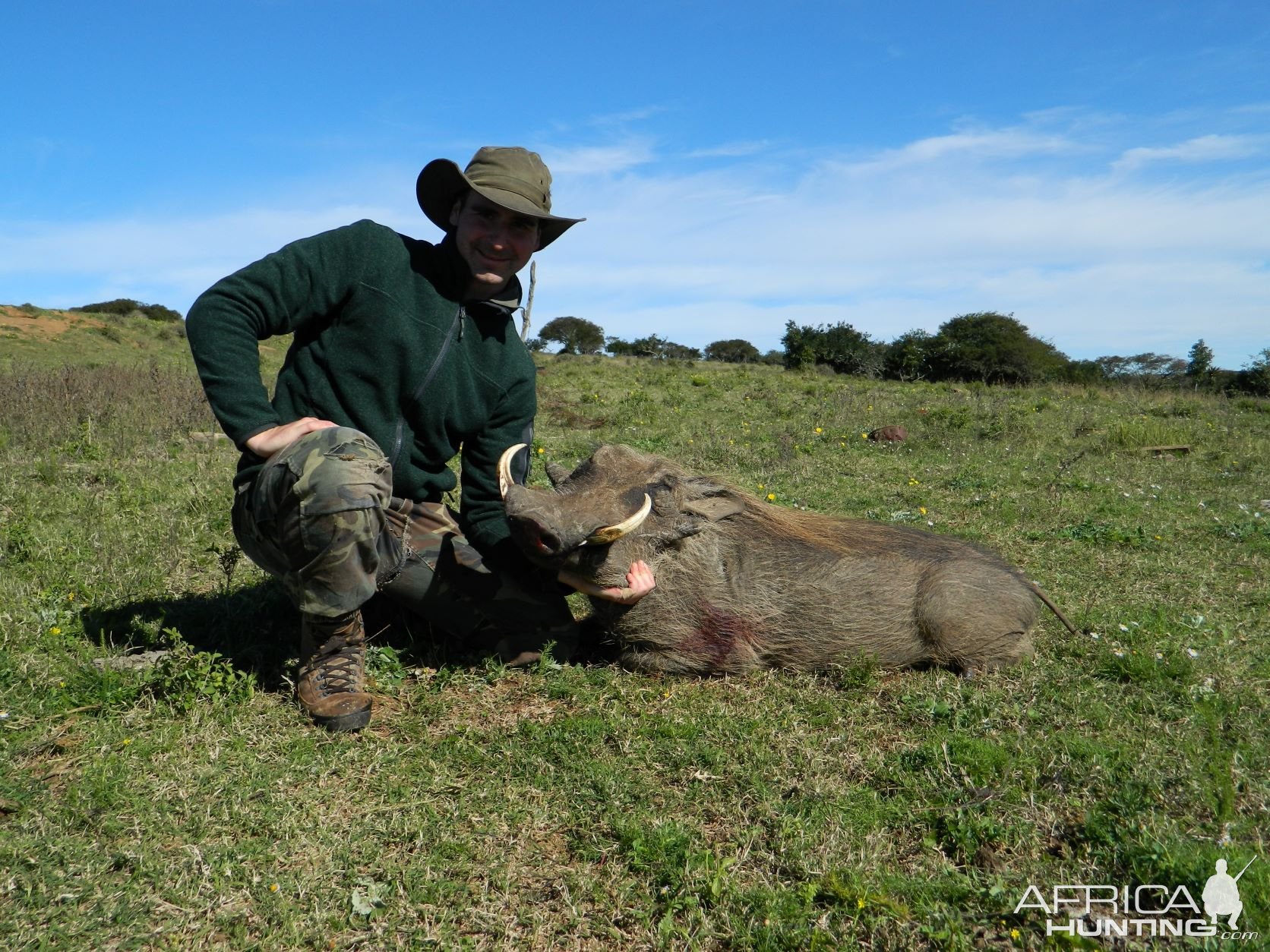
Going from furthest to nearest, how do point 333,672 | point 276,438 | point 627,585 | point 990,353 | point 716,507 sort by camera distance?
1. point 990,353
2. point 716,507
3. point 627,585
4. point 333,672
5. point 276,438

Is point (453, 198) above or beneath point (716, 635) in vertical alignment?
above

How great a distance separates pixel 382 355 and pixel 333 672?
1.13 meters

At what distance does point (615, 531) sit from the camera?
10.9 ft

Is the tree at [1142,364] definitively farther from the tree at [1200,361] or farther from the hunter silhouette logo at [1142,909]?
the hunter silhouette logo at [1142,909]

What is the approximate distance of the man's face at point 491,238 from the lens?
324cm

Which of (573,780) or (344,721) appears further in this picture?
(344,721)

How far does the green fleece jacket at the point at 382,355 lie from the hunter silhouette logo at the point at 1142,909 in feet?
7.49

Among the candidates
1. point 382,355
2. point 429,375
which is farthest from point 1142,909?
point 382,355

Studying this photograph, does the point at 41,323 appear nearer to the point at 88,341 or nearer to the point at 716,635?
the point at 88,341

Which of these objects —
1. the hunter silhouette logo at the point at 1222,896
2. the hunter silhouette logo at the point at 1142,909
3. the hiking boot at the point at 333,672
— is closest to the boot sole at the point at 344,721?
the hiking boot at the point at 333,672

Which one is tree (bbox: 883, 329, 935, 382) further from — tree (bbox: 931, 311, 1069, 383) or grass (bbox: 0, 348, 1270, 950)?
grass (bbox: 0, 348, 1270, 950)

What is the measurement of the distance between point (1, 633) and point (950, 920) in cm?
340

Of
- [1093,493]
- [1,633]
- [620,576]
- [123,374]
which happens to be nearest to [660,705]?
[620,576]

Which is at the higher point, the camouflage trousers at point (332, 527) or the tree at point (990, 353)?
the tree at point (990, 353)
